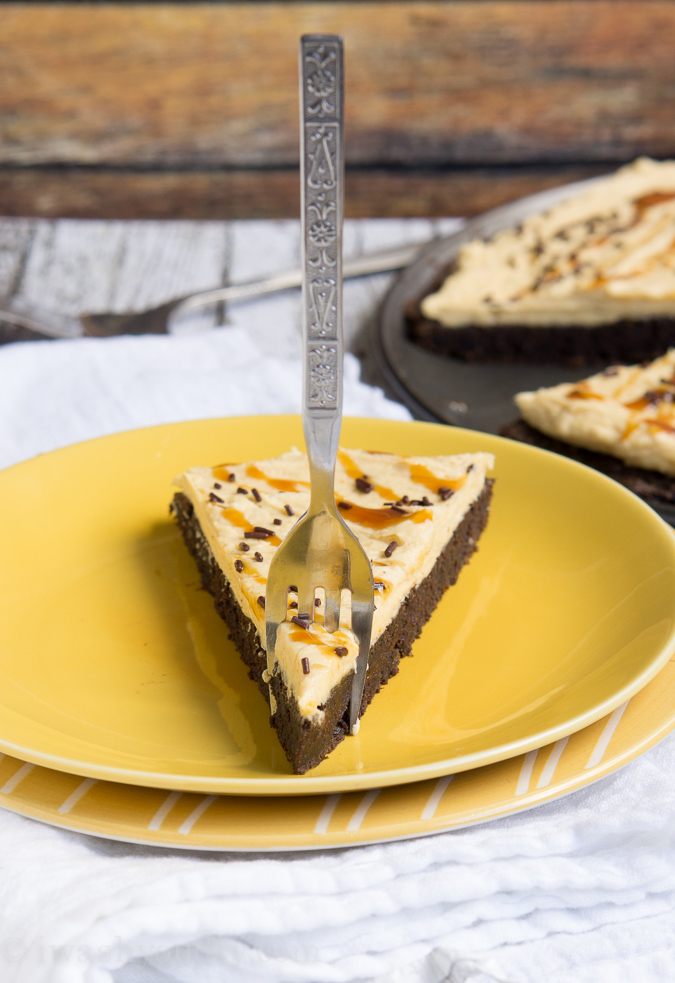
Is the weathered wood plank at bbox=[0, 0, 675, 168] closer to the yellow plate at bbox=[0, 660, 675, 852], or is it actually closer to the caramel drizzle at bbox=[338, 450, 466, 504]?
the caramel drizzle at bbox=[338, 450, 466, 504]

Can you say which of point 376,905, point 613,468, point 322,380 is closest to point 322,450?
point 322,380

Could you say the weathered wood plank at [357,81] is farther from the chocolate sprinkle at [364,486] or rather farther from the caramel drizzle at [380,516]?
the caramel drizzle at [380,516]

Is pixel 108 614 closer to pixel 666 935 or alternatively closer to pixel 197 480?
pixel 197 480

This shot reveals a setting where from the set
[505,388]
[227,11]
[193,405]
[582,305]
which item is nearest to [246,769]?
[193,405]

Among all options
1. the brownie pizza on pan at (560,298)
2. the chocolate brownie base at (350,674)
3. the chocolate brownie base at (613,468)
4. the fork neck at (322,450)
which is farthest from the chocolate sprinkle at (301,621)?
the brownie pizza on pan at (560,298)

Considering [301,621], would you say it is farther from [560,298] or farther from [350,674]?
[560,298]
